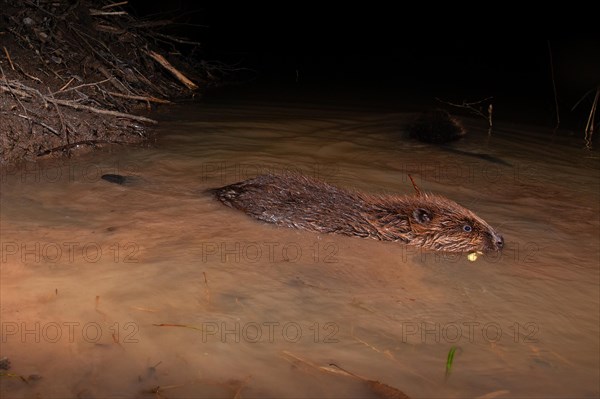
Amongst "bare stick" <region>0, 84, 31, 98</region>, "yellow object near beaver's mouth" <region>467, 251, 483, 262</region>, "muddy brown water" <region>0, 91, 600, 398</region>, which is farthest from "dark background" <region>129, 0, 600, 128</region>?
"muddy brown water" <region>0, 91, 600, 398</region>

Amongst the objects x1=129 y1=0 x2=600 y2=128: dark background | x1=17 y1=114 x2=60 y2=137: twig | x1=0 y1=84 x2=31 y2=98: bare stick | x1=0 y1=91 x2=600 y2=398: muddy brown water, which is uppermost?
x1=129 y1=0 x2=600 y2=128: dark background

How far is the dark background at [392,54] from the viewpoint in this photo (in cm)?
1014

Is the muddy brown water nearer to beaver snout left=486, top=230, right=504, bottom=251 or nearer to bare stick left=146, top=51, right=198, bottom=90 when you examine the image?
beaver snout left=486, top=230, right=504, bottom=251

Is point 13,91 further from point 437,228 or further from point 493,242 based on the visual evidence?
point 493,242

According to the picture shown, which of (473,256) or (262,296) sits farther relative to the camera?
(473,256)

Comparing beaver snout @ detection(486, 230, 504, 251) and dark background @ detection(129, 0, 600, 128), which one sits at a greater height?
dark background @ detection(129, 0, 600, 128)

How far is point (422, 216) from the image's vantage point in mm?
3689

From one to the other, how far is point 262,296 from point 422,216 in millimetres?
1404

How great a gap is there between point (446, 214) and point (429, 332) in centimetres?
138

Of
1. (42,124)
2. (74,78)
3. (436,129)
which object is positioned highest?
(74,78)

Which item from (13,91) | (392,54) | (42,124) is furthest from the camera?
(392,54)

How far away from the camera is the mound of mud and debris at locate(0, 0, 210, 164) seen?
16.2ft

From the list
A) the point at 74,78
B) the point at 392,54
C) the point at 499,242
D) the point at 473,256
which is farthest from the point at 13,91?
the point at 392,54

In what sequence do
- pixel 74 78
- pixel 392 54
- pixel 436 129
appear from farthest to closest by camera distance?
pixel 392 54
pixel 436 129
pixel 74 78
